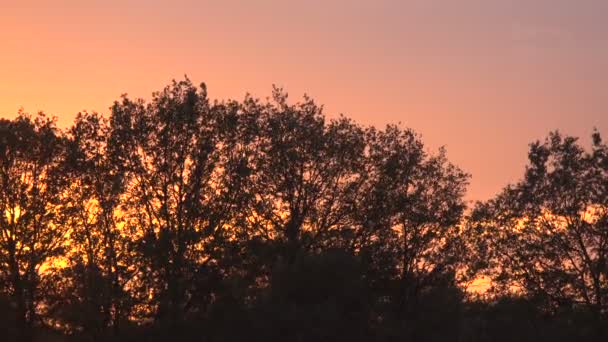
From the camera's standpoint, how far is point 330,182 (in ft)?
234

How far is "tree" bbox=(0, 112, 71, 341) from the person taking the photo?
68.5m

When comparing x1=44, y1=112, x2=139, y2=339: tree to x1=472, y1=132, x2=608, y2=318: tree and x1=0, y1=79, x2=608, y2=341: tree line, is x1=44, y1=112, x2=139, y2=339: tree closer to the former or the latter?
x1=0, y1=79, x2=608, y2=341: tree line

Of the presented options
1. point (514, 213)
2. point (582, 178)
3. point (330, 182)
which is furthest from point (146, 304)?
point (582, 178)

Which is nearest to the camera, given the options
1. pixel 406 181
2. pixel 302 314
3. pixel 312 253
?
pixel 302 314

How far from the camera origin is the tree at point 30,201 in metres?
68.5

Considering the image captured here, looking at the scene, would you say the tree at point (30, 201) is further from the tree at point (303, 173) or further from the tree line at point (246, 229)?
the tree at point (303, 173)

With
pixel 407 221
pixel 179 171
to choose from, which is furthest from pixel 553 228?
pixel 179 171

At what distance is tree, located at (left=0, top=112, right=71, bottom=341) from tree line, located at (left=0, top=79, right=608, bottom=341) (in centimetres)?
15

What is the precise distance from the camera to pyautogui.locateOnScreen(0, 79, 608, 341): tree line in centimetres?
6512

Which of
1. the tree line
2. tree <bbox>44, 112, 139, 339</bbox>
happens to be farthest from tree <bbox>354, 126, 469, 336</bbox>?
tree <bbox>44, 112, 139, 339</bbox>

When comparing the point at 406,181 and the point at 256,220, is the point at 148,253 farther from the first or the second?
the point at 406,181

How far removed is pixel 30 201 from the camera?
6975 cm

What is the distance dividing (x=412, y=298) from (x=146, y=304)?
22802 millimetres

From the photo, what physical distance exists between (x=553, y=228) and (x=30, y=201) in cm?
4562
